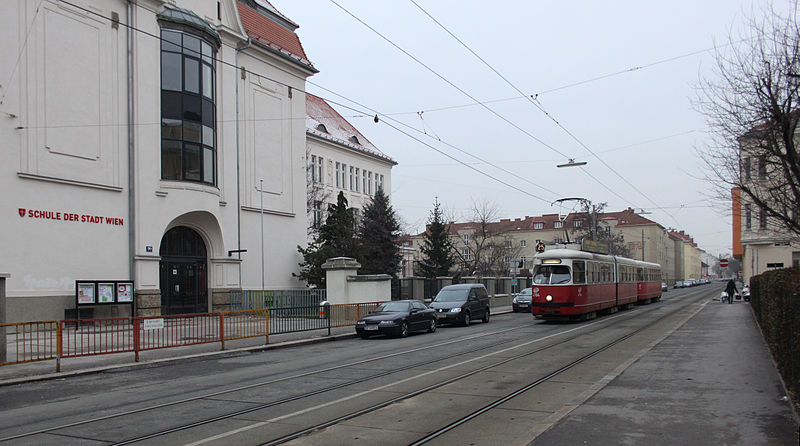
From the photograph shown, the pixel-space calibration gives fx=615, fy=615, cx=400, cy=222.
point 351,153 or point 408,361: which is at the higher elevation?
point 351,153

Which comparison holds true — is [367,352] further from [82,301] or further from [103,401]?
[82,301]

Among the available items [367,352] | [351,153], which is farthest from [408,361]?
[351,153]

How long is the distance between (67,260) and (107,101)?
272 inches

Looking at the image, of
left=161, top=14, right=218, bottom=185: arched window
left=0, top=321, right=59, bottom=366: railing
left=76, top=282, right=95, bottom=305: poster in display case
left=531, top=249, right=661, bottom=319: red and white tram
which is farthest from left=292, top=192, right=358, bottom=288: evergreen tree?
left=0, top=321, right=59, bottom=366: railing

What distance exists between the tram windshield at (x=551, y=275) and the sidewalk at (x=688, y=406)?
10.6 m

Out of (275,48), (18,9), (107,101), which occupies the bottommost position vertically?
(107,101)

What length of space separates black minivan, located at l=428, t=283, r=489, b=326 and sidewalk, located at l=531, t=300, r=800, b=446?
36.8ft

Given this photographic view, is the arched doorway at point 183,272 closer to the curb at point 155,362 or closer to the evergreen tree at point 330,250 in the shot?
the evergreen tree at point 330,250

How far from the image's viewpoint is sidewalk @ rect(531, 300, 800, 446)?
23.0 feet

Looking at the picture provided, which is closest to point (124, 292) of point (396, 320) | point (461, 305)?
point (396, 320)

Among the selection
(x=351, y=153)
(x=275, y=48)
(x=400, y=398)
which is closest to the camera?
(x=400, y=398)

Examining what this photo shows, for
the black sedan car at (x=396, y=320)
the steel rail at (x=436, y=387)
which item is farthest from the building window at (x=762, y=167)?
the black sedan car at (x=396, y=320)

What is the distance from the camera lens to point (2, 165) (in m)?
21.9

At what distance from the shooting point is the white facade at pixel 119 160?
2258 cm
